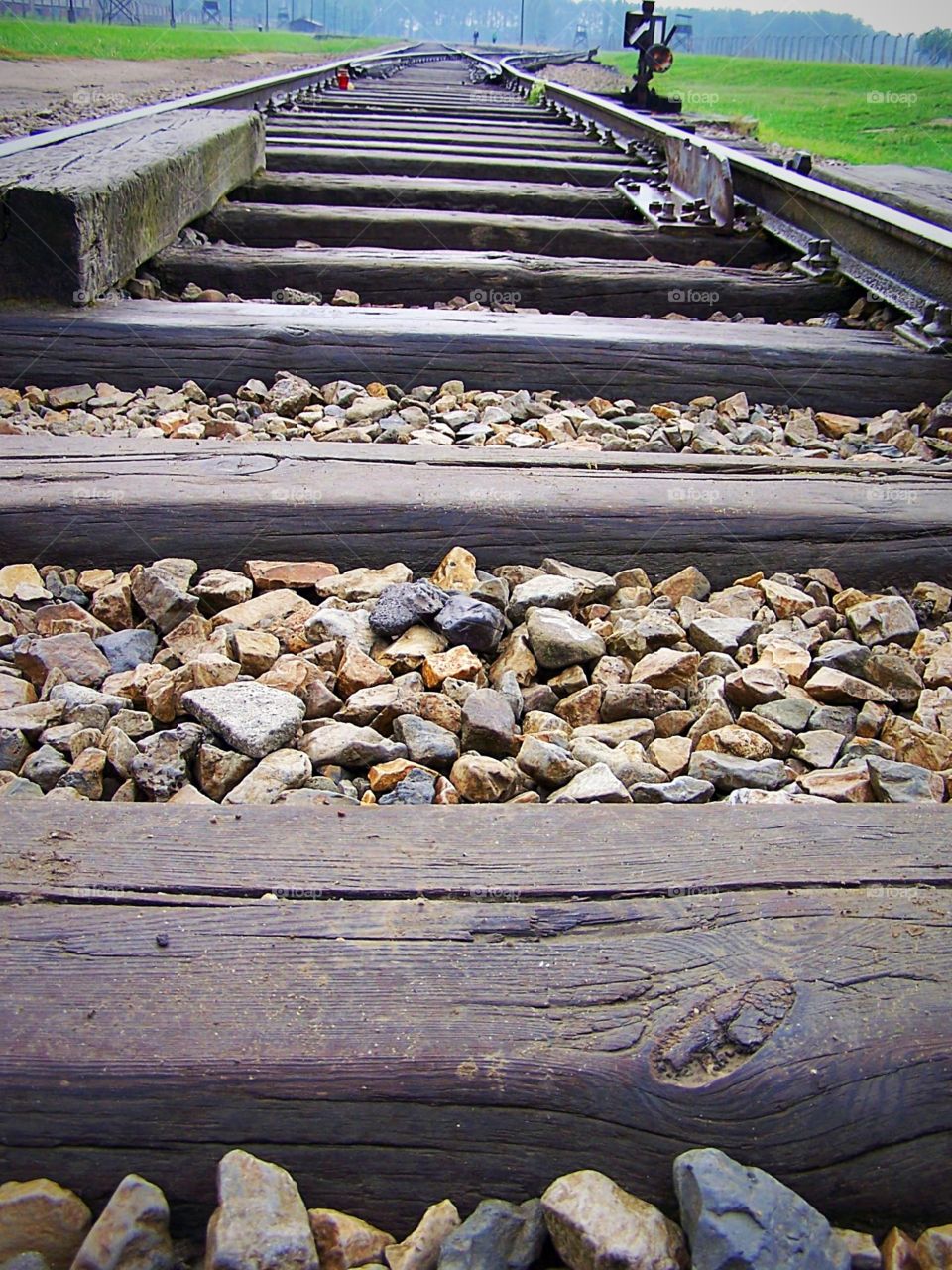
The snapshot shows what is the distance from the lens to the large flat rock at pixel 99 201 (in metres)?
2.57

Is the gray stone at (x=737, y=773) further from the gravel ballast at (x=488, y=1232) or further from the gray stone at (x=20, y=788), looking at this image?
the gray stone at (x=20, y=788)

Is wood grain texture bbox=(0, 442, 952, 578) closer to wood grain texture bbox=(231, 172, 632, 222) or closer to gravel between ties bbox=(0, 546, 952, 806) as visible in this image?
gravel between ties bbox=(0, 546, 952, 806)

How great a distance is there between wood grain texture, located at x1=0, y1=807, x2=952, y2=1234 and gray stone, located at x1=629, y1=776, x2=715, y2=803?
324mm

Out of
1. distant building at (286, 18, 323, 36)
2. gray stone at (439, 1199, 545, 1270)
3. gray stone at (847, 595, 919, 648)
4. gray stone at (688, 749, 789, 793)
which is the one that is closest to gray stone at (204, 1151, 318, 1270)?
gray stone at (439, 1199, 545, 1270)

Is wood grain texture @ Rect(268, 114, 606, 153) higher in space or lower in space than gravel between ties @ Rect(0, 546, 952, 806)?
higher

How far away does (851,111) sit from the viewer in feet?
44.1

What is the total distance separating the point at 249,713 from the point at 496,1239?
2.43 feet

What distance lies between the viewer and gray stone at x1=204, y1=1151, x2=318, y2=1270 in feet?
2.52

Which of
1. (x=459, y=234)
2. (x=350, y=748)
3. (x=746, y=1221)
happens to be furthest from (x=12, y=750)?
(x=459, y=234)

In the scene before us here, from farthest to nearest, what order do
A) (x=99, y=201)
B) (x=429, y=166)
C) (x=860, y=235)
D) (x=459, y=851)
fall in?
(x=429, y=166)
(x=860, y=235)
(x=99, y=201)
(x=459, y=851)

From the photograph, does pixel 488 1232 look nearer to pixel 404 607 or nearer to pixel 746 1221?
pixel 746 1221

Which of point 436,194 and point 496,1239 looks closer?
point 496,1239

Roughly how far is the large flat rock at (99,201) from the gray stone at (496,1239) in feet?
7.84

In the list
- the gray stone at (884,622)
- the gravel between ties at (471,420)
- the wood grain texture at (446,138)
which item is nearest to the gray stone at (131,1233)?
the gray stone at (884,622)
